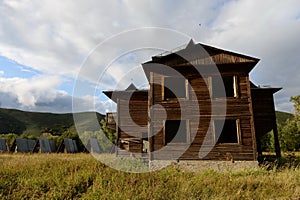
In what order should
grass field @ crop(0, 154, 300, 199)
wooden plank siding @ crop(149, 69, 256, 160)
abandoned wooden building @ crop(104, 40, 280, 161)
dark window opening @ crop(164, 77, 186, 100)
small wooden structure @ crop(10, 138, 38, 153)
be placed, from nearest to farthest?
grass field @ crop(0, 154, 300, 199) → wooden plank siding @ crop(149, 69, 256, 160) → abandoned wooden building @ crop(104, 40, 280, 161) → dark window opening @ crop(164, 77, 186, 100) → small wooden structure @ crop(10, 138, 38, 153)

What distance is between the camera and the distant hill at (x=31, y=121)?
87.4m

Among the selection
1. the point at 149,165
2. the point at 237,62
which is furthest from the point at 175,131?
the point at 237,62

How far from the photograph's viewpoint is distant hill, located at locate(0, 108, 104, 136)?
87375 mm

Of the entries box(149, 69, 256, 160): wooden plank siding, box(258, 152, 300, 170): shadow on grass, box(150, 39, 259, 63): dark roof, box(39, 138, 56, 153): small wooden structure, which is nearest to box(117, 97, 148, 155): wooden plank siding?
box(149, 69, 256, 160): wooden plank siding

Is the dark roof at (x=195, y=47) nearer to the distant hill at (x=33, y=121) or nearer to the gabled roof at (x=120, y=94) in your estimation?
the gabled roof at (x=120, y=94)

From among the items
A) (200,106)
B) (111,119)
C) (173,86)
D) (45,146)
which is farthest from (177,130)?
(45,146)

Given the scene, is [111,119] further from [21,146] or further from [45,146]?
[21,146]

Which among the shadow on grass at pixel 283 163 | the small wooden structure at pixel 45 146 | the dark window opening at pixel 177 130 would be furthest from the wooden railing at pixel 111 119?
the small wooden structure at pixel 45 146

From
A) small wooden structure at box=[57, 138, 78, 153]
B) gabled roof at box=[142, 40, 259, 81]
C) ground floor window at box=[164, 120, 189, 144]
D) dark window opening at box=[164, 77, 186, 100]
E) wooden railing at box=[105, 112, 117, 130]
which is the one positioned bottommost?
small wooden structure at box=[57, 138, 78, 153]

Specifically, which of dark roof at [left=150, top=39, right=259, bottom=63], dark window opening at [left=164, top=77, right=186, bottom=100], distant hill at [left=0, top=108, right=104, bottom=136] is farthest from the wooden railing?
distant hill at [left=0, top=108, right=104, bottom=136]

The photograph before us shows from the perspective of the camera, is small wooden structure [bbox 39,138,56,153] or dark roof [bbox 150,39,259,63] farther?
small wooden structure [bbox 39,138,56,153]

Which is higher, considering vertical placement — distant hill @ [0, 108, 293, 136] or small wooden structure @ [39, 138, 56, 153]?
distant hill @ [0, 108, 293, 136]

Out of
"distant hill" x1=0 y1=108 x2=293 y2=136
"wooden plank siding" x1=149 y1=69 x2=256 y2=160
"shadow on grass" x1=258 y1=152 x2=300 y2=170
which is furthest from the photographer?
"distant hill" x1=0 y1=108 x2=293 y2=136

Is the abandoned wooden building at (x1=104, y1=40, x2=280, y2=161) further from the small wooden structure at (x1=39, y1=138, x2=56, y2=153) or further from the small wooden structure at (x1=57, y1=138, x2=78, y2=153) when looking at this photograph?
the small wooden structure at (x1=57, y1=138, x2=78, y2=153)
